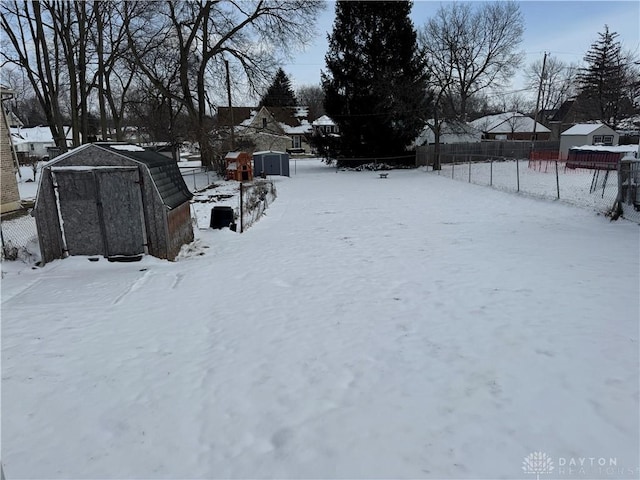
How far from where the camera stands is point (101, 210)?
7.42 metres

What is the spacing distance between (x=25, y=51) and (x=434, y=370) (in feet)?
106

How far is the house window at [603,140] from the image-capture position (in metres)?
35.8

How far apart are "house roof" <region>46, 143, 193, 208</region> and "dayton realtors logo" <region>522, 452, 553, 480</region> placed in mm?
6683

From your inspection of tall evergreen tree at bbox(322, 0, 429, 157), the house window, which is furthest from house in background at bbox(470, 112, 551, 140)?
tall evergreen tree at bbox(322, 0, 429, 157)

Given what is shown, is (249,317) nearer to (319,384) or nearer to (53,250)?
(319,384)

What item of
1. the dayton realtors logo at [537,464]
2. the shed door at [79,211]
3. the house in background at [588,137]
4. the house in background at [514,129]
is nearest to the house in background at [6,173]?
the shed door at [79,211]

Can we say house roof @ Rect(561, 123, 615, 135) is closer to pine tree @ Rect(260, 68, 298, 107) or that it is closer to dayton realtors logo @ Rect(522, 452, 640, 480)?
dayton realtors logo @ Rect(522, 452, 640, 480)

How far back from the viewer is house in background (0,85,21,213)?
1566cm

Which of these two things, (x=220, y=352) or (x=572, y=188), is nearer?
(x=220, y=352)

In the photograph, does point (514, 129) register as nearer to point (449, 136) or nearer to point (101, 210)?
point (449, 136)

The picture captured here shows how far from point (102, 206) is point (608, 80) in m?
57.4

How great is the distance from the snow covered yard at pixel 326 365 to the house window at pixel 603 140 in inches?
1354

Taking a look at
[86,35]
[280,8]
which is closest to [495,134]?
[280,8]

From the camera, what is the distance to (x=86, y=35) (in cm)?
2569
